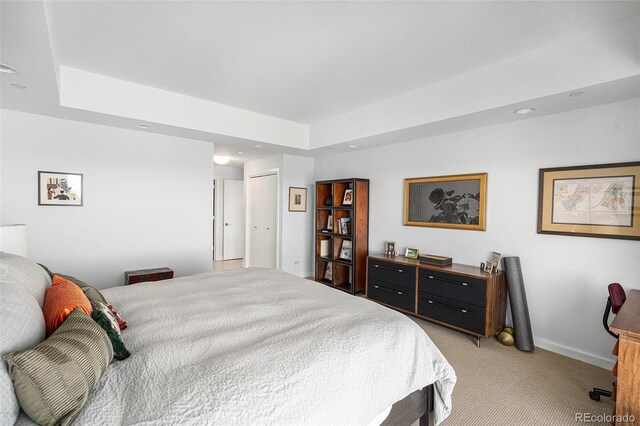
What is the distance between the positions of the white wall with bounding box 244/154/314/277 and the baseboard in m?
3.52

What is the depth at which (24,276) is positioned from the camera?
4.50ft

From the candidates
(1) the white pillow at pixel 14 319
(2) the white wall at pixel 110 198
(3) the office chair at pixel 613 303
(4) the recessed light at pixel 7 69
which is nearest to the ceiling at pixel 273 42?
(4) the recessed light at pixel 7 69

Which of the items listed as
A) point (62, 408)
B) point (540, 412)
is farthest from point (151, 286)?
point (540, 412)

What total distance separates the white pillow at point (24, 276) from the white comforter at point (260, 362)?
429 mm

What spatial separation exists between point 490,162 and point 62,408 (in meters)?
3.74

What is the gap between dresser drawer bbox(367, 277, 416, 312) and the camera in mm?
3615

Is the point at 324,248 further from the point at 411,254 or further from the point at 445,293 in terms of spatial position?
the point at 445,293

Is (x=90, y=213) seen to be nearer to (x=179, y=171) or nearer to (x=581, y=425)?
(x=179, y=171)

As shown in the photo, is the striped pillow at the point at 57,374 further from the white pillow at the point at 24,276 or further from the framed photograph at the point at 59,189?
the framed photograph at the point at 59,189

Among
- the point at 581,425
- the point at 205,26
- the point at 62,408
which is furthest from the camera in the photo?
the point at 205,26

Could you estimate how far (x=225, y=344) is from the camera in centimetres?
144

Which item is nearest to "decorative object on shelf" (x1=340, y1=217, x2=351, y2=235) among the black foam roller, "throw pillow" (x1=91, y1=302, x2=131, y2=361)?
the black foam roller

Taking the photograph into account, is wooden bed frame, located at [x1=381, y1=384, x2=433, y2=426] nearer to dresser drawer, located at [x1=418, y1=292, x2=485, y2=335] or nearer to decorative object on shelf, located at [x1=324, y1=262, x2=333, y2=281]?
dresser drawer, located at [x1=418, y1=292, x2=485, y2=335]

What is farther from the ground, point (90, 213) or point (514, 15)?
point (514, 15)
